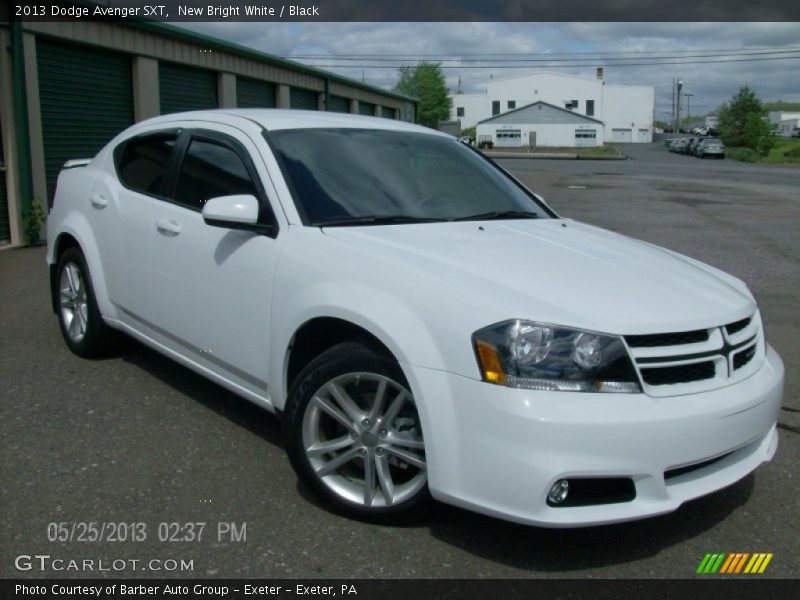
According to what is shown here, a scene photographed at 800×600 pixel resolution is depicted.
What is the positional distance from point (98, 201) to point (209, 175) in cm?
117

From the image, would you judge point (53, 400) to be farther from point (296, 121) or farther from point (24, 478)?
point (296, 121)

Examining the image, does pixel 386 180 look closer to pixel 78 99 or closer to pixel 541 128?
pixel 78 99

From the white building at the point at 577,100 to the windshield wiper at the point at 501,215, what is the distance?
338 feet

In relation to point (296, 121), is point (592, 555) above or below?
below

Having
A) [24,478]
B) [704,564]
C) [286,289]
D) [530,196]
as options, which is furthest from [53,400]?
[704,564]

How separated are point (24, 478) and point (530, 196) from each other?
306cm

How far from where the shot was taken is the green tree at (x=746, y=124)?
74.8 meters

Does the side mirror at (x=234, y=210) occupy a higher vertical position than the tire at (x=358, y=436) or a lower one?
higher

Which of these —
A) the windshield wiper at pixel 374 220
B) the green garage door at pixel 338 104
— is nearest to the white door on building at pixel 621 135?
the green garage door at pixel 338 104

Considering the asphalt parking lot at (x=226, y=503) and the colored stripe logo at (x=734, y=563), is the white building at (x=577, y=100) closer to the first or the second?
the asphalt parking lot at (x=226, y=503)

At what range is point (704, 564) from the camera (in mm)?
3092

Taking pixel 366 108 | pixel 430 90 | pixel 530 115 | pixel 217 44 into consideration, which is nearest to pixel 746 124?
pixel 530 115

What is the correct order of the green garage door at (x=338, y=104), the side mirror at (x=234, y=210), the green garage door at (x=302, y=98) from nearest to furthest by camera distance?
the side mirror at (x=234, y=210), the green garage door at (x=302, y=98), the green garage door at (x=338, y=104)

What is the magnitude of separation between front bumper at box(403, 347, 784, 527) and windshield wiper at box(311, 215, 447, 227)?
959mm
